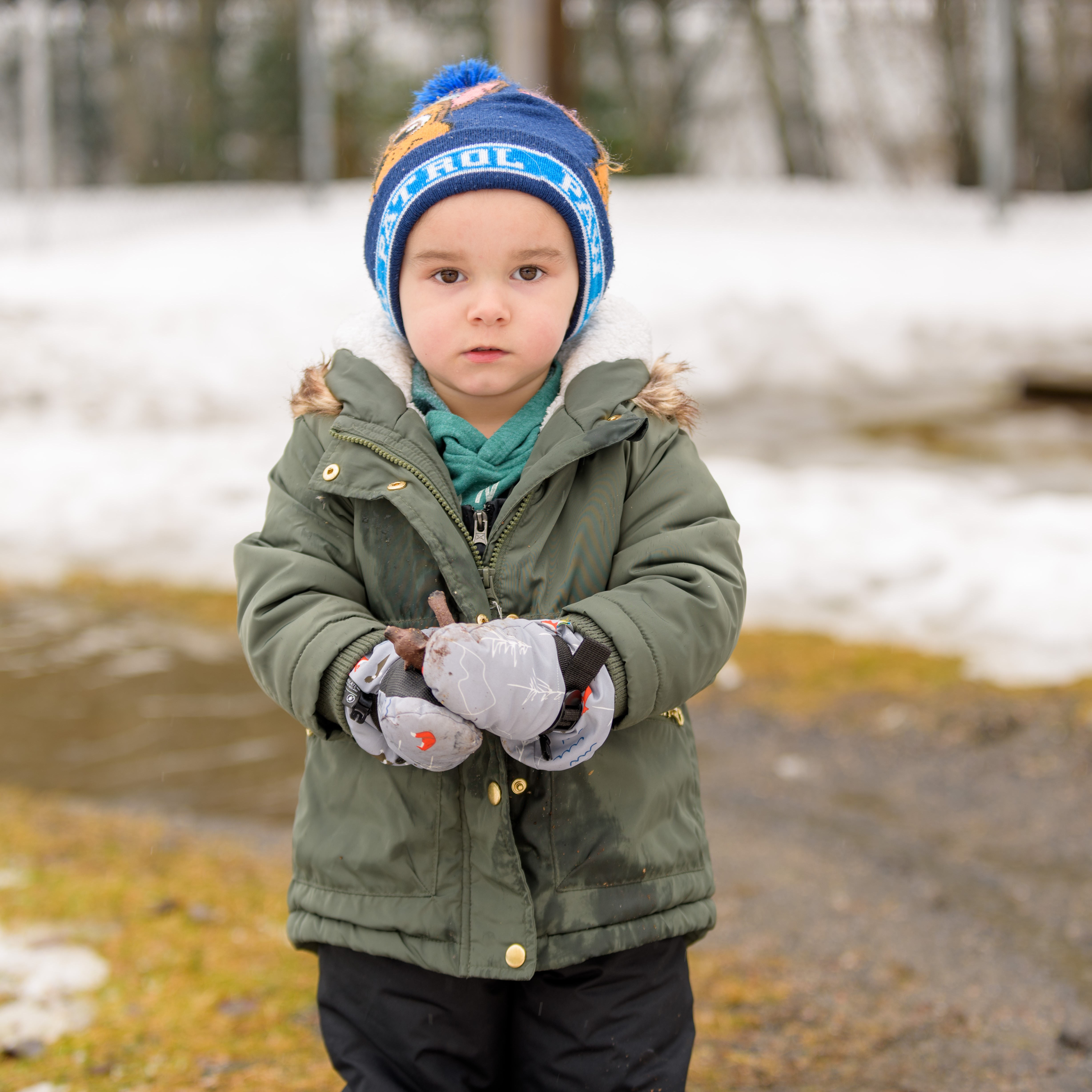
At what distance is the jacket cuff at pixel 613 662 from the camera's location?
1.49 meters

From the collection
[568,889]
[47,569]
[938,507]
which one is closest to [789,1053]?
[568,889]

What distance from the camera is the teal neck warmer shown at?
168 cm

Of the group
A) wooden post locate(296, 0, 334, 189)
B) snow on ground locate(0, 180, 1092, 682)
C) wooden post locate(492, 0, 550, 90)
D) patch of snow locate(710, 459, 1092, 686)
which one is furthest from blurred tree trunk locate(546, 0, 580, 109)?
wooden post locate(296, 0, 334, 189)

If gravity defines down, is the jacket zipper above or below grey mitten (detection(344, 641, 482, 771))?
above

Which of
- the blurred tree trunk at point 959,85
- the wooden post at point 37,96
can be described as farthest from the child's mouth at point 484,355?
the blurred tree trunk at point 959,85

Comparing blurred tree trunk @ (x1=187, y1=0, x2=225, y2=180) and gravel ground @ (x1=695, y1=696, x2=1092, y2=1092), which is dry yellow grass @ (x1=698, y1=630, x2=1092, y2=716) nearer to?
gravel ground @ (x1=695, y1=696, x2=1092, y2=1092)

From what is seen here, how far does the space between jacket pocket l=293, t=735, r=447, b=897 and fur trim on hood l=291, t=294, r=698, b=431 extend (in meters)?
0.50

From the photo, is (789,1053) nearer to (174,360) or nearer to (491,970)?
(491,970)

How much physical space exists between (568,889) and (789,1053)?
89 centimetres

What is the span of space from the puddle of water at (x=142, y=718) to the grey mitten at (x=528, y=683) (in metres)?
1.99

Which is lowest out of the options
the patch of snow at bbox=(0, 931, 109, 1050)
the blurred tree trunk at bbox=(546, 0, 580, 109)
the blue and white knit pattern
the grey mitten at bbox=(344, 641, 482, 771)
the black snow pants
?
the patch of snow at bbox=(0, 931, 109, 1050)

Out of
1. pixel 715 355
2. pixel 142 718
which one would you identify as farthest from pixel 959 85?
pixel 142 718

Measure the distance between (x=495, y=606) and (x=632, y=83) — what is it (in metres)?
11.8

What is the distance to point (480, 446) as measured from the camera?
5.65 feet
